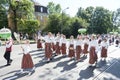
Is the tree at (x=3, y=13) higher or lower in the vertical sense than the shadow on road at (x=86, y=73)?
higher

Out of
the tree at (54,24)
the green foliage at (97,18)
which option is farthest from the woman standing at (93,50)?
the green foliage at (97,18)

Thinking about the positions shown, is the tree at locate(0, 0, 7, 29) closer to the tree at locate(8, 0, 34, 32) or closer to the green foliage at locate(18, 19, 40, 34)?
the tree at locate(8, 0, 34, 32)

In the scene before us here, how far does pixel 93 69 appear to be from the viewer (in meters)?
15.4

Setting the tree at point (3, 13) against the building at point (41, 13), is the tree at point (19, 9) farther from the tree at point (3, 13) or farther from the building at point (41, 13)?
the building at point (41, 13)

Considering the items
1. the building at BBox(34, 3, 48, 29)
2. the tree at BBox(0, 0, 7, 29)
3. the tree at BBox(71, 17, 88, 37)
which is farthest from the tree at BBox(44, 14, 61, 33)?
the tree at BBox(0, 0, 7, 29)

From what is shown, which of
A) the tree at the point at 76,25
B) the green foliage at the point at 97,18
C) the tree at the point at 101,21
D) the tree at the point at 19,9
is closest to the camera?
the tree at the point at 19,9

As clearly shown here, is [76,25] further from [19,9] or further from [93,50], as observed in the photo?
[93,50]

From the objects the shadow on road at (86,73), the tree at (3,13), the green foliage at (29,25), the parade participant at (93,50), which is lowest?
the shadow on road at (86,73)

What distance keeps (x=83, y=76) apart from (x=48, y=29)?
183ft

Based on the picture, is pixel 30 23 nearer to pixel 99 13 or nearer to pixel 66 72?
pixel 66 72

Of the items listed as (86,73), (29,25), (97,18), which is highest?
(97,18)

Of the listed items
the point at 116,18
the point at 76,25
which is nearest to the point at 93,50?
the point at 76,25

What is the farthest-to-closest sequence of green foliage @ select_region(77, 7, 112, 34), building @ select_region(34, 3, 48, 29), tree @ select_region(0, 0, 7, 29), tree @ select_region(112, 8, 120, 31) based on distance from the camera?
tree @ select_region(112, 8, 120, 31)
green foliage @ select_region(77, 7, 112, 34)
building @ select_region(34, 3, 48, 29)
tree @ select_region(0, 0, 7, 29)

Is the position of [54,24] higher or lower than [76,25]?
higher
